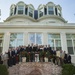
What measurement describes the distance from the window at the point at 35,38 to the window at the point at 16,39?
3.63 feet

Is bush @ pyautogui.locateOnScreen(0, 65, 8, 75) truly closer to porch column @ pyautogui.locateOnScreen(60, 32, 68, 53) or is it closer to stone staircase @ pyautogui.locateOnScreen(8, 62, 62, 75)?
stone staircase @ pyautogui.locateOnScreen(8, 62, 62, 75)

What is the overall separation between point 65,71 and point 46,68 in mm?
1623

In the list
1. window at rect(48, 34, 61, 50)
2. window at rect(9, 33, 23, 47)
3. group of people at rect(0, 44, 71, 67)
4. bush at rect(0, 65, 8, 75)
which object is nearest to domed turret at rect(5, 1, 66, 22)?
window at rect(48, 34, 61, 50)

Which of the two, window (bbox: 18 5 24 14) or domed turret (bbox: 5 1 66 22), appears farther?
window (bbox: 18 5 24 14)

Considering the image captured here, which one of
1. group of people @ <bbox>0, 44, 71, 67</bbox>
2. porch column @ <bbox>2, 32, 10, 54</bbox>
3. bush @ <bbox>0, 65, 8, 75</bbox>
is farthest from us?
porch column @ <bbox>2, 32, 10, 54</bbox>

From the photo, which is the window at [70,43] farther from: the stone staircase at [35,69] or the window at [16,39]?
the window at [16,39]

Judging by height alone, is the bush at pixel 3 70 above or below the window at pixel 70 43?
below

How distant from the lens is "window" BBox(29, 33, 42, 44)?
20.0m

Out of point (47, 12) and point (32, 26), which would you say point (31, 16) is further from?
point (32, 26)

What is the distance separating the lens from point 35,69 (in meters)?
15.7

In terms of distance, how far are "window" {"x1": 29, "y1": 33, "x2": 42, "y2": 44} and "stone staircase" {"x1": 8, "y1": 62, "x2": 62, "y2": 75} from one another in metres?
4.65

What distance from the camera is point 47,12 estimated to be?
25.5 m

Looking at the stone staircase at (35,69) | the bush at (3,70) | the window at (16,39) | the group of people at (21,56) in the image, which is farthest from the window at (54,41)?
the bush at (3,70)

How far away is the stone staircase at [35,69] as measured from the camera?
15540mm
